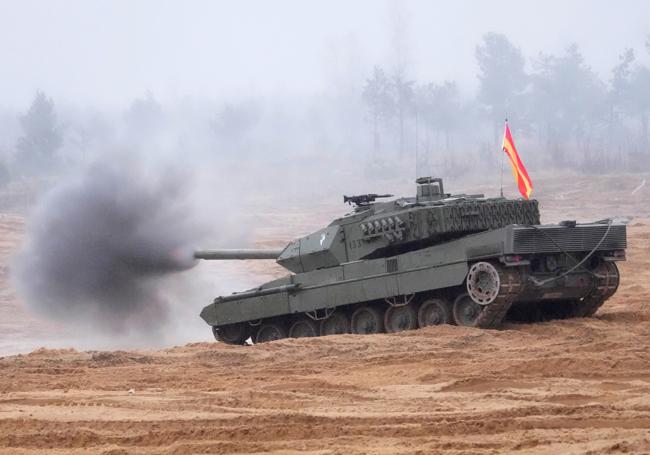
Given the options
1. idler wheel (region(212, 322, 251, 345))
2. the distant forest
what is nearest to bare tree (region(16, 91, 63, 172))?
the distant forest

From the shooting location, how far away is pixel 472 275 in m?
16.0

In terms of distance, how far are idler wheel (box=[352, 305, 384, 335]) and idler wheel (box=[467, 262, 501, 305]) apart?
1.95 metres

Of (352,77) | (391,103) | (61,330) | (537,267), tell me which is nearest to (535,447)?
(537,267)

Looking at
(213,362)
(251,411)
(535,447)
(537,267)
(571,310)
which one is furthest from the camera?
(571,310)

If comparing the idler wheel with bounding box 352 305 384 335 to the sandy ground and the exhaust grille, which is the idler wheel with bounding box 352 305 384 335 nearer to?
the sandy ground

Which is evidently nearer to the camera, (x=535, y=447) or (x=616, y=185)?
(x=535, y=447)

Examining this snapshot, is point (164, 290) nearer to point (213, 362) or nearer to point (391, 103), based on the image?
point (213, 362)

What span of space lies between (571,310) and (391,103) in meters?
72.6

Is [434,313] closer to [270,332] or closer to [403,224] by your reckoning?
[403,224]

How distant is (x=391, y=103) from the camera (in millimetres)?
89625

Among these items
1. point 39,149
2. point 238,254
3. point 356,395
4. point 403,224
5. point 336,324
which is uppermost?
point 39,149

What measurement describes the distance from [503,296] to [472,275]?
0.52 meters

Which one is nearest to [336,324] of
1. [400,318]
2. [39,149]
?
[400,318]

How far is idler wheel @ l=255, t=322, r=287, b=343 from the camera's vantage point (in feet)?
61.9
